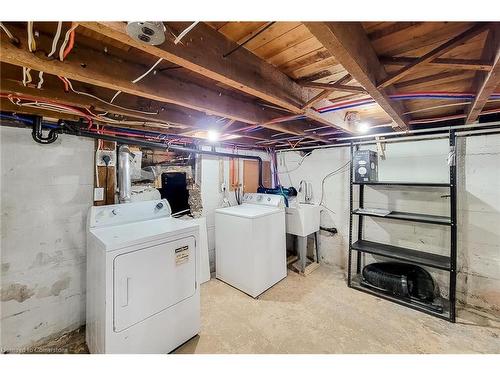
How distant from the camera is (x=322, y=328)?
2037mm

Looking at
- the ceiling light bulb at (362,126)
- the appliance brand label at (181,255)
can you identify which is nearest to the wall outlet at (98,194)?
the appliance brand label at (181,255)

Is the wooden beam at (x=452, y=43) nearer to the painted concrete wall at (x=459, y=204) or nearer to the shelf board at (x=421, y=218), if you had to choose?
the shelf board at (x=421, y=218)

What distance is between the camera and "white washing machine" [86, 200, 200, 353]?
1482 mm

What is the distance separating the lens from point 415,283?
2445 millimetres

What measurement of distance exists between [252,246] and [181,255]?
0.93 metres

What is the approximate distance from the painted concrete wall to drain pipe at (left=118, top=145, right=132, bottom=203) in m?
2.88

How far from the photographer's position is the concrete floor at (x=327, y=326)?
1815 mm

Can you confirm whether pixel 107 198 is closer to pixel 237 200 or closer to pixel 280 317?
pixel 237 200

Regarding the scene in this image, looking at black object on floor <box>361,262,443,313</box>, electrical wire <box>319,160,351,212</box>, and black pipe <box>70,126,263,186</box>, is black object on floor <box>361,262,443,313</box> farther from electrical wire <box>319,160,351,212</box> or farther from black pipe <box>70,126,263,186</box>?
black pipe <box>70,126,263,186</box>

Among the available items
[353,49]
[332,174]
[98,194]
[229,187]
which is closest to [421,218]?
[332,174]

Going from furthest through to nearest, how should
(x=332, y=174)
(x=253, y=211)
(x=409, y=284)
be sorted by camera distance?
(x=332, y=174)
(x=253, y=211)
(x=409, y=284)

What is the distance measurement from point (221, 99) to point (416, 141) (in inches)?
97.0

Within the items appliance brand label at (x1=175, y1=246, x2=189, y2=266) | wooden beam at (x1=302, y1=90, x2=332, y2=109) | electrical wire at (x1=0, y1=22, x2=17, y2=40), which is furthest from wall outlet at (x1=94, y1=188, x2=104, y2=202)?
wooden beam at (x1=302, y1=90, x2=332, y2=109)

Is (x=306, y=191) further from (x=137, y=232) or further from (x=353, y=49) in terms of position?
(x=353, y=49)
